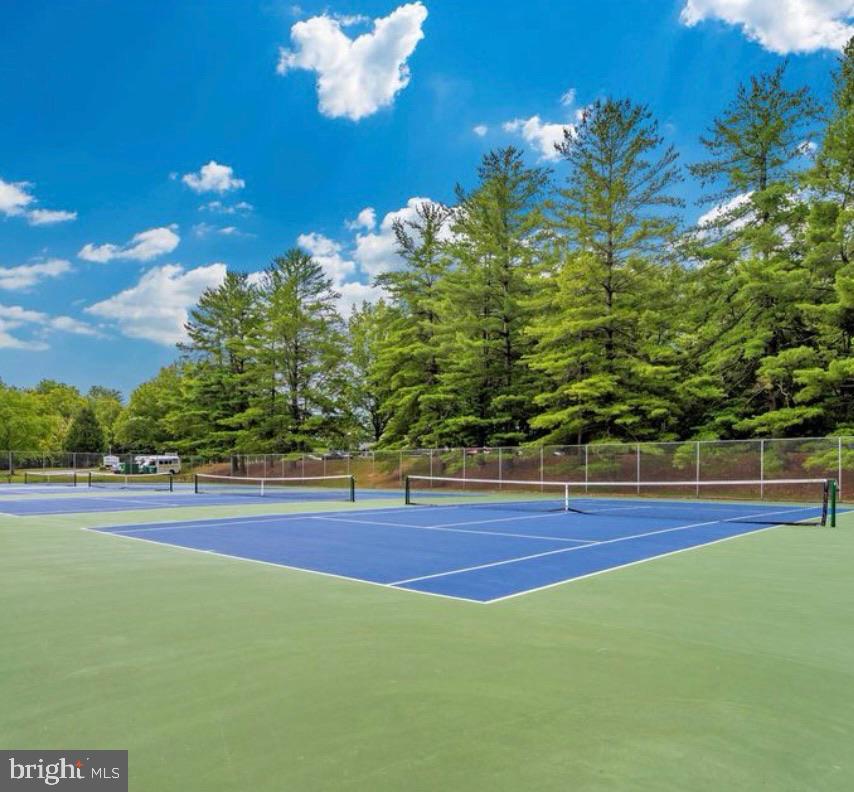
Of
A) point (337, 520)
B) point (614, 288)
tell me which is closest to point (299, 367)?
point (614, 288)

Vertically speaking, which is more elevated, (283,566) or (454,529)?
(283,566)

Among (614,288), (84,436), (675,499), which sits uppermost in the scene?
(614,288)

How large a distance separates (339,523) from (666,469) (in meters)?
15.2

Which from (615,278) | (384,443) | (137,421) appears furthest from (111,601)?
(137,421)

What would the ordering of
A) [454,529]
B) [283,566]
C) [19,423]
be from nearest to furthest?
[283,566] < [454,529] < [19,423]

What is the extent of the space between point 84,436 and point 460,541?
8550 centimetres

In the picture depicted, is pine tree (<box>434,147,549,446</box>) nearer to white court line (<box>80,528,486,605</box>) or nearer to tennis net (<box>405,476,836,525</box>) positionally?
tennis net (<box>405,476,836,525</box>)

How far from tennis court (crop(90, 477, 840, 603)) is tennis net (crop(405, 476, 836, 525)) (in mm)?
167

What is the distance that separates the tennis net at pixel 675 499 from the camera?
661 inches

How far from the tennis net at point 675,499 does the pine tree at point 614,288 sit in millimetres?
3805

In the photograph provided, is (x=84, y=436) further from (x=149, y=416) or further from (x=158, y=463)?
(x=158, y=463)

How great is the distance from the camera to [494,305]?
3684 centimetres

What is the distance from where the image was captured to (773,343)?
28938 mm

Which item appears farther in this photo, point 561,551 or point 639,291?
point 639,291
